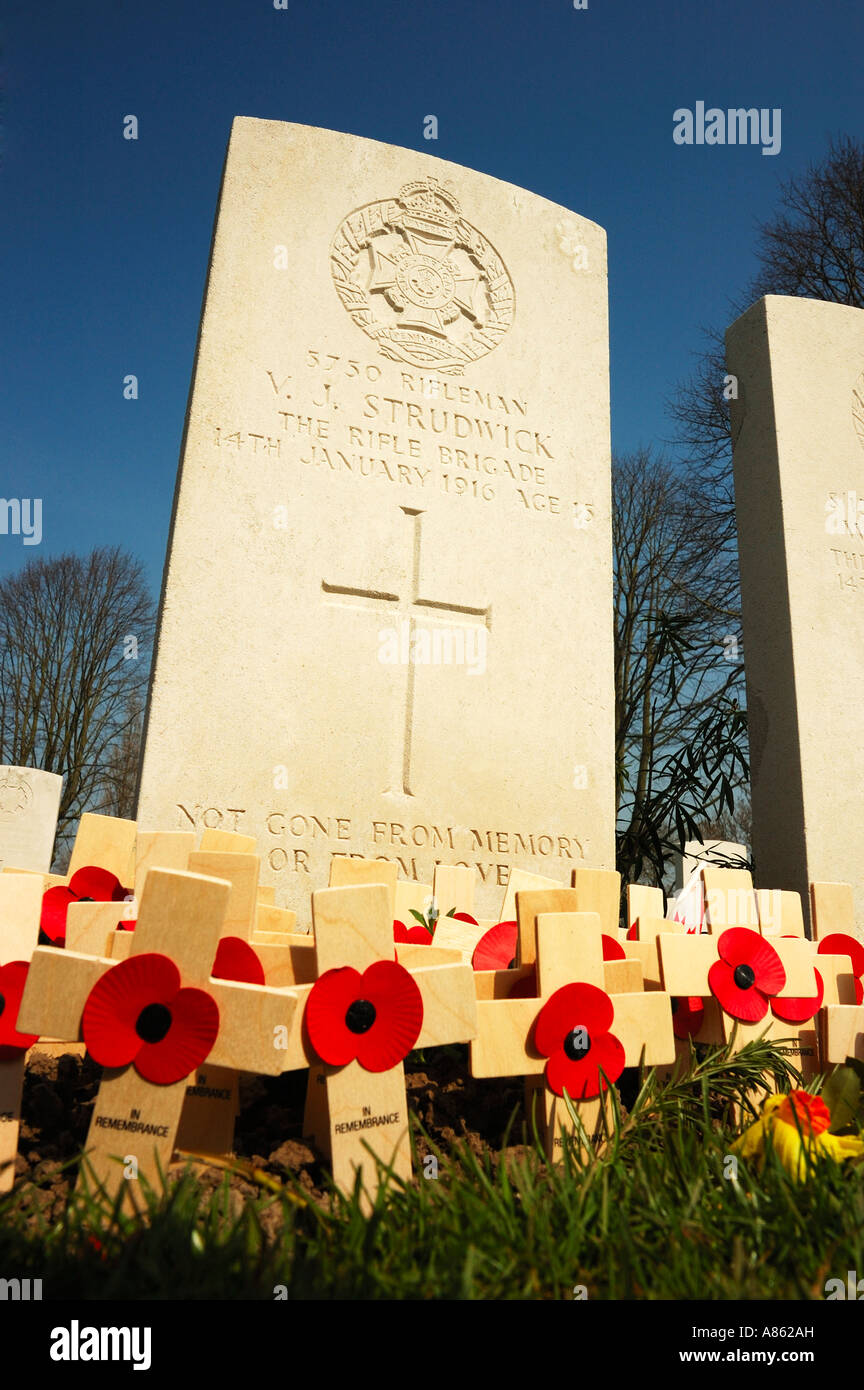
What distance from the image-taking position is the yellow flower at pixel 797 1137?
113cm

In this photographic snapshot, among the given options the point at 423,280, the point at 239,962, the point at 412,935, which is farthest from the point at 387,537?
the point at 239,962

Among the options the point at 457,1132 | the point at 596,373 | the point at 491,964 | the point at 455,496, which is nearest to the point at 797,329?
the point at 596,373

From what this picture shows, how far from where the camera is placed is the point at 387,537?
3.71 m

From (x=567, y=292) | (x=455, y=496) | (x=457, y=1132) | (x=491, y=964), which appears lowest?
(x=457, y=1132)

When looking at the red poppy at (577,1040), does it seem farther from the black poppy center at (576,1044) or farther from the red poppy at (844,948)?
the red poppy at (844,948)

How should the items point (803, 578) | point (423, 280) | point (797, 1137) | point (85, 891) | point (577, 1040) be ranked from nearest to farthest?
point (797, 1137) < point (577, 1040) < point (85, 891) < point (423, 280) < point (803, 578)

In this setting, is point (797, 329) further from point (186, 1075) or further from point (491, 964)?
point (186, 1075)

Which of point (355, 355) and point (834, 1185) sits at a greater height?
point (355, 355)

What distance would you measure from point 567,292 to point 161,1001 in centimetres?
397

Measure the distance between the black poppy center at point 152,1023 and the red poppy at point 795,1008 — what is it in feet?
3.40

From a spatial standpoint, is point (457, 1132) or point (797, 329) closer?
point (457, 1132)

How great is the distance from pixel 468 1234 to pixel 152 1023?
1.33 feet

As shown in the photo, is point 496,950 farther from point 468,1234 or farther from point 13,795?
point 13,795

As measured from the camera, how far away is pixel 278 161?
3.86m
